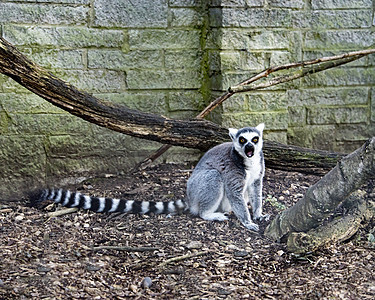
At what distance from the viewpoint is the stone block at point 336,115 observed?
248 inches

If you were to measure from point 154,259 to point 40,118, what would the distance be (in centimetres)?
256

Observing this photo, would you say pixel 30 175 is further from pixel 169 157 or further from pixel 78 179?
pixel 169 157

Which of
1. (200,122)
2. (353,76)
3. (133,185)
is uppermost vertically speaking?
A: (353,76)

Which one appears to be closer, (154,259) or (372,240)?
(154,259)

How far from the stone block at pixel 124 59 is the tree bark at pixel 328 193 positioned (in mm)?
2562

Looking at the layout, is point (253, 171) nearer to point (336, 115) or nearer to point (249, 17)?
point (249, 17)

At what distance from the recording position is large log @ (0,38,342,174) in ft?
13.5

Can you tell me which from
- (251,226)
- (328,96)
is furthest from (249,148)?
(328,96)

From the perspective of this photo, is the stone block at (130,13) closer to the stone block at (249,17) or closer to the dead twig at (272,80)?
the stone block at (249,17)

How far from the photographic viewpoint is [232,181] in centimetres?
461

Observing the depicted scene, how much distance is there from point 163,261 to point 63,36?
3006 millimetres

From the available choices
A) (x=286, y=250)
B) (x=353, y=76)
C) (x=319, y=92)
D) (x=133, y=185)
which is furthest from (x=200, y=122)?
(x=353, y=76)

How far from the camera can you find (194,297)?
3291 millimetres

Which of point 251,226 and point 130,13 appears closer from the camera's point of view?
point 251,226
